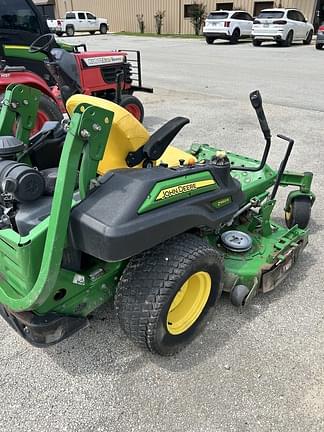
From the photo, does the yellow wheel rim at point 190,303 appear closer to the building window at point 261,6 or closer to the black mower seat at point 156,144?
the black mower seat at point 156,144

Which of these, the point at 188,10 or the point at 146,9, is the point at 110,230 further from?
the point at 146,9

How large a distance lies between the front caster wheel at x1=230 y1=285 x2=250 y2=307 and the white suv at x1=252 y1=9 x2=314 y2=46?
18837 millimetres

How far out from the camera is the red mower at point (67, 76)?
4.90 metres

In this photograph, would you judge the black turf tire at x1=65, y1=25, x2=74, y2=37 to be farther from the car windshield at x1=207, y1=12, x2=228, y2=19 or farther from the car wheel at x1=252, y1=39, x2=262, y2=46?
the car wheel at x1=252, y1=39, x2=262, y2=46

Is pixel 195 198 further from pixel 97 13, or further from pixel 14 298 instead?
pixel 97 13

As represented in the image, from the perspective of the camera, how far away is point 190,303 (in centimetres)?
236

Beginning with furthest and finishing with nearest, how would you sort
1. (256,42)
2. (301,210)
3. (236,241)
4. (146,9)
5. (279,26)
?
(146,9), (256,42), (279,26), (301,210), (236,241)

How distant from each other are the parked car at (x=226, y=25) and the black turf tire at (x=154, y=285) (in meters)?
20.8

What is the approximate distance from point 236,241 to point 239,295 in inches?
16.6

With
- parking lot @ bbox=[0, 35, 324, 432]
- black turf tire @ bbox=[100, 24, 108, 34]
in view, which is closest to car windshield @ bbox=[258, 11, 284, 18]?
black turf tire @ bbox=[100, 24, 108, 34]

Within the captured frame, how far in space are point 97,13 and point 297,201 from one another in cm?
3692

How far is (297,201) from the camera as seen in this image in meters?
3.26

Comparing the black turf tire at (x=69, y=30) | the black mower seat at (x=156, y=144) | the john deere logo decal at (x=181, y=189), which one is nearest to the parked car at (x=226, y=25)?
the black turf tire at (x=69, y=30)

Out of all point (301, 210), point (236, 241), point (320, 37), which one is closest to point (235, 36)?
point (320, 37)
